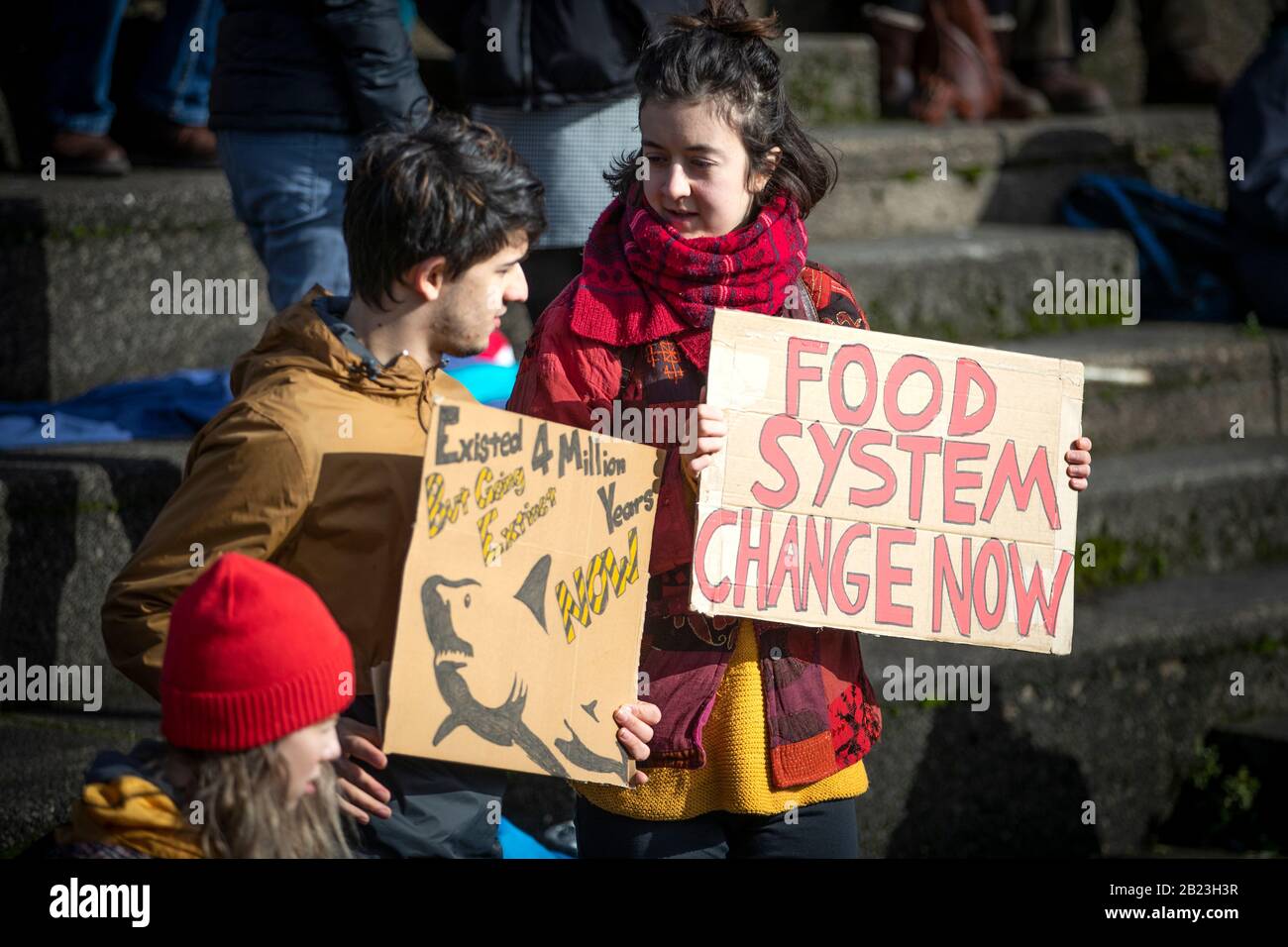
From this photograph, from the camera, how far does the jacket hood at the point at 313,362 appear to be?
7.07 ft

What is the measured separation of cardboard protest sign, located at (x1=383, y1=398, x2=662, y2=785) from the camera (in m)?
2.05

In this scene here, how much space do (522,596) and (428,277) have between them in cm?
47

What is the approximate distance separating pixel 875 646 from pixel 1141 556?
3.75ft

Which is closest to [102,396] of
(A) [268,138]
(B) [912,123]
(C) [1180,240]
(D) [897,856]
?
(A) [268,138]

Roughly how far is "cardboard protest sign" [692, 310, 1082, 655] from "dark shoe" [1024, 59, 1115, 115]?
180 inches

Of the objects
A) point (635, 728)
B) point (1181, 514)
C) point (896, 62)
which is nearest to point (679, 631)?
point (635, 728)

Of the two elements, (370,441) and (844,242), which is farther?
(844,242)

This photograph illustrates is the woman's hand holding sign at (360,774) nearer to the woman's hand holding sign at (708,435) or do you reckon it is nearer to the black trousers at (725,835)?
the black trousers at (725,835)

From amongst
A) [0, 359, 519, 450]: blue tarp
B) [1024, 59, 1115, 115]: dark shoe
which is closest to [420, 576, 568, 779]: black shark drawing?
[0, 359, 519, 450]: blue tarp

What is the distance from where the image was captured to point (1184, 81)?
285 inches

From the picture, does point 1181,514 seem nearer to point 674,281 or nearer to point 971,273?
point 971,273

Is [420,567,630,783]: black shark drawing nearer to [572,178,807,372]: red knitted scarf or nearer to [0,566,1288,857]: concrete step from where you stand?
[572,178,807,372]: red knitted scarf

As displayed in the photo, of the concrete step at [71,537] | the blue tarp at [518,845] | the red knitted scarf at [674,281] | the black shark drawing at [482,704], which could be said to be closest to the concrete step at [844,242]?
the concrete step at [71,537]
